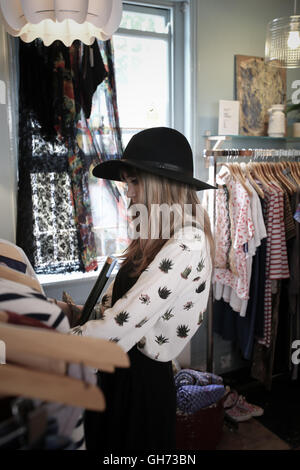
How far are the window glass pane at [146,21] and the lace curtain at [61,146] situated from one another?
0.92 feet

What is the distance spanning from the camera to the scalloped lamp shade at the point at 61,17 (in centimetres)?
99

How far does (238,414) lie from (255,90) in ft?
6.97

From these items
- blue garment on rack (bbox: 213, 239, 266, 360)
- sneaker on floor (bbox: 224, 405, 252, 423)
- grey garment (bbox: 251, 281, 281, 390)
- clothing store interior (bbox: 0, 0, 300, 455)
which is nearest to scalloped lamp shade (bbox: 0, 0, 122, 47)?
clothing store interior (bbox: 0, 0, 300, 455)

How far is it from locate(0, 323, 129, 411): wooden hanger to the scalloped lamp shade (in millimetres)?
910

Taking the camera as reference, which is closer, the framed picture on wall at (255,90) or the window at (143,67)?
the window at (143,67)

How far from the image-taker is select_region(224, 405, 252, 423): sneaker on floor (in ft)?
7.37

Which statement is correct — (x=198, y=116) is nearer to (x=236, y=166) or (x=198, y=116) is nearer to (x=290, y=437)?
(x=236, y=166)

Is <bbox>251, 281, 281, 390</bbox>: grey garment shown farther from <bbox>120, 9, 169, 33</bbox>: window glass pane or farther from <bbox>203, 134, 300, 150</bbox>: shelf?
<bbox>120, 9, 169, 33</bbox>: window glass pane

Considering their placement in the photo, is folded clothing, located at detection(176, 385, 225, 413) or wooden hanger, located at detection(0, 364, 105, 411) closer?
wooden hanger, located at detection(0, 364, 105, 411)

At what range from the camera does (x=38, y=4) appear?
38.8 inches

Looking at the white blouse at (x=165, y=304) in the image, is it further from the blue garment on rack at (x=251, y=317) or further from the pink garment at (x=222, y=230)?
the blue garment on rack at (x=251, y=317)

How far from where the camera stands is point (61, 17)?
1.01 meters

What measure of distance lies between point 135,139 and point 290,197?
144 centimetres

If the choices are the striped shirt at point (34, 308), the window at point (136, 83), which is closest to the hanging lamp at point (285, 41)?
the window at point (136, 83)
